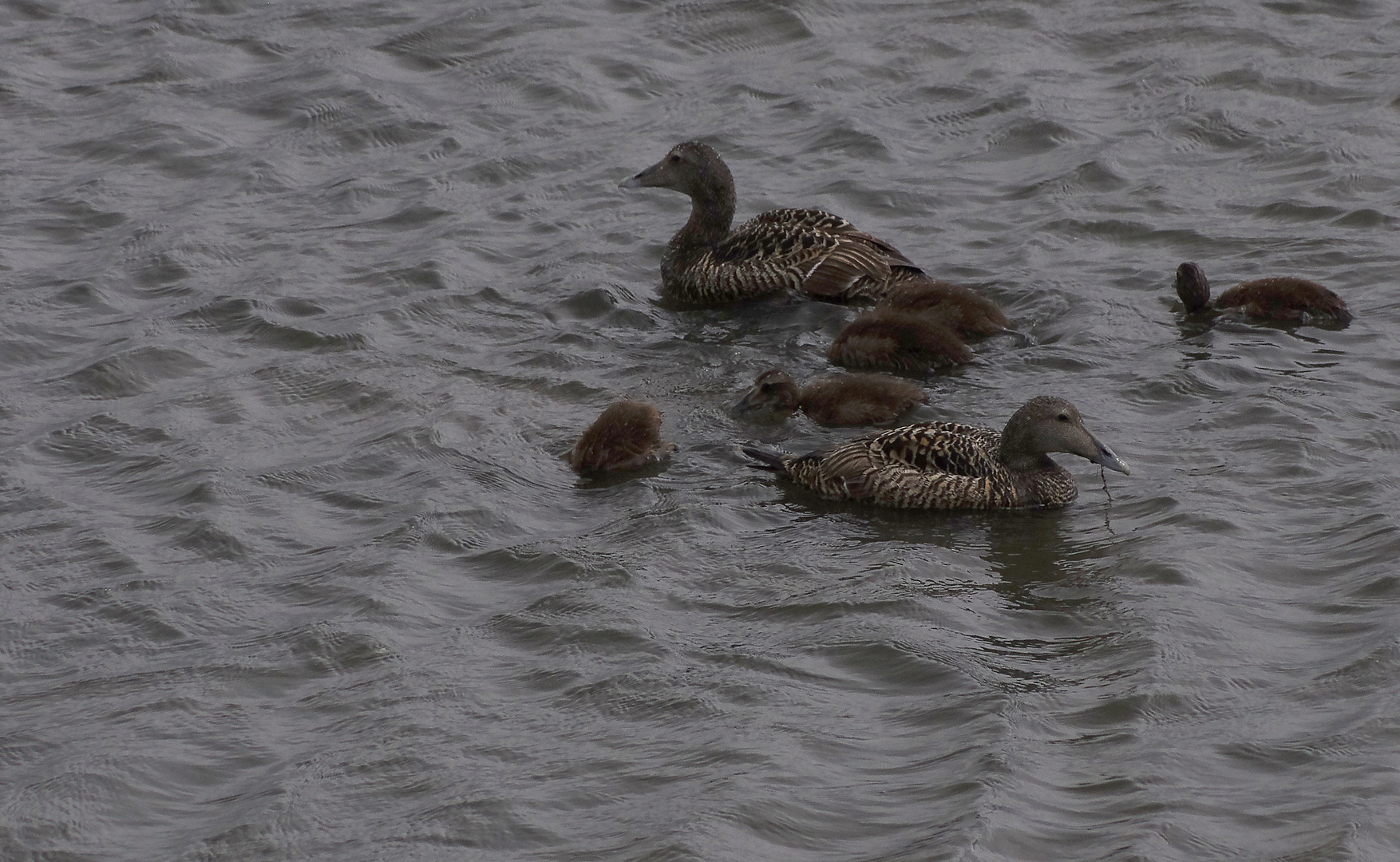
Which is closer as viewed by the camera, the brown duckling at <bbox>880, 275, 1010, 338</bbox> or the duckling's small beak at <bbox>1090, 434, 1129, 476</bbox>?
the duckling's small beak at <bbox>1090, 434, 1129, 476</bbox>

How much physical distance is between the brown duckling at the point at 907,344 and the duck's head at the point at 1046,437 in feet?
3.48

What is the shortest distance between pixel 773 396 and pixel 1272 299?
8.26 ft

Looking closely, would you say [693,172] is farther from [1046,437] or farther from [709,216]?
[1046,437]

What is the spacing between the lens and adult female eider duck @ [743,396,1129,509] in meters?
7.14

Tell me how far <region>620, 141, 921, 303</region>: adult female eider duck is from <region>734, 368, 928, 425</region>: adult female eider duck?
1.38m

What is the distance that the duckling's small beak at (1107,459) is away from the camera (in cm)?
700

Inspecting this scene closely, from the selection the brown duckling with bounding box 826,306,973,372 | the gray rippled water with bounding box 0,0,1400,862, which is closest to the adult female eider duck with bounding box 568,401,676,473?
the gray rippled water with bounding box 0,0,1400,862

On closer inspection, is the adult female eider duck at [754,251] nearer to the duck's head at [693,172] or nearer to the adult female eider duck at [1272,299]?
the duck's head at [693,172]

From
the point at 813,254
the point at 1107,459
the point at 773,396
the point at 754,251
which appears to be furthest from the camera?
the point at 754,251

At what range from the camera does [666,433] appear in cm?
789

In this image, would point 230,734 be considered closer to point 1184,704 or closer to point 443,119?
point 1184,704

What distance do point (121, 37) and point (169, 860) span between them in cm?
930

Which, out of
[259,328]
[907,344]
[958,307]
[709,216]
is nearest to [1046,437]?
[907,344]

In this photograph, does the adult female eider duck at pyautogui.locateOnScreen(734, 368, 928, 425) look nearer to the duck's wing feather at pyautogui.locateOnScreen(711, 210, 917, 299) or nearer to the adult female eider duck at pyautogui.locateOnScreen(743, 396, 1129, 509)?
the adult female eider duck at pyautogui.locateOnScreen(743, 396, 1129, 509)
